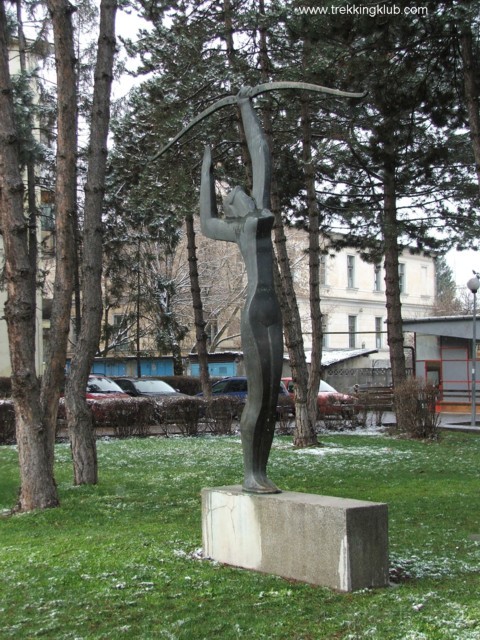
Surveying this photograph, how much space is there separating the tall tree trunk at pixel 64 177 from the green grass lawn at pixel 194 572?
2.25 m

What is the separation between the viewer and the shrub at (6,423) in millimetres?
19188

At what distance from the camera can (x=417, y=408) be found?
19.3 metres

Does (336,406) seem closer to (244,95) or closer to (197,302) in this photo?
(197,302)

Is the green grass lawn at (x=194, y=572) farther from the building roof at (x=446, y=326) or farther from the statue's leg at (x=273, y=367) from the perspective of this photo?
the building roof at (x=446, y=326)

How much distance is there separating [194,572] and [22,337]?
4394 mm

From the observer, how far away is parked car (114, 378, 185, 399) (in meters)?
29.4

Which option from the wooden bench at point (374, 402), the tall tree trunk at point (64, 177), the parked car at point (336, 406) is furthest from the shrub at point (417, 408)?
the tall tree trunk at point (64, 177)

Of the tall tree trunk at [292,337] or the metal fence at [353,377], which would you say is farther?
the metal fence at [353,377]

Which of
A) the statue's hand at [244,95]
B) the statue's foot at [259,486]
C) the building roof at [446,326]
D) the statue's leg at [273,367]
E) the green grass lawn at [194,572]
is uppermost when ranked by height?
the statue's hand at [244,95]

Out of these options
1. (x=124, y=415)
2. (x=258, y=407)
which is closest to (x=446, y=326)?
(x=124, y=415)

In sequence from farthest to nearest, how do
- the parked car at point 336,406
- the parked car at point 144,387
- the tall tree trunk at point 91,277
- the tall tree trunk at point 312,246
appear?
the parked car at point 144,387, the parked car at point 336,406, the tall tree trunk at point 312,246, the tall tree trunk at point 91,277

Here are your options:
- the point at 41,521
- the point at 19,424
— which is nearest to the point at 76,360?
the point at 19,424

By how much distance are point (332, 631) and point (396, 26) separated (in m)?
11.7

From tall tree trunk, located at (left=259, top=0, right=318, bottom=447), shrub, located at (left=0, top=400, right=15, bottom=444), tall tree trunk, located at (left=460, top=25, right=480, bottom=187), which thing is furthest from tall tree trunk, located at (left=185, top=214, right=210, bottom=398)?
tall tree trunk, located at (left=460, top=25, right=480, bottom=187)
